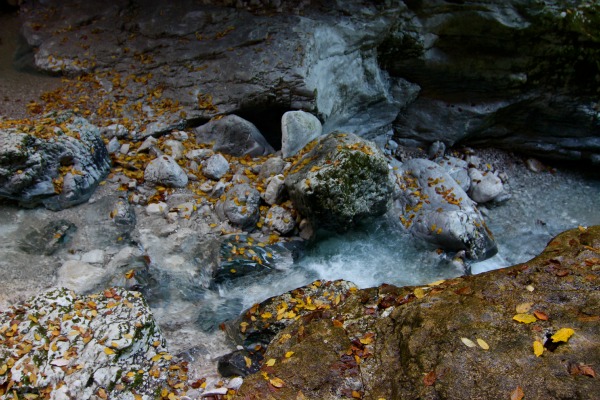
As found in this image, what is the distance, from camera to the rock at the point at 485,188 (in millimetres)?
8352

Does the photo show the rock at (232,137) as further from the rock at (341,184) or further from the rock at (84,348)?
the rock at (84,348)

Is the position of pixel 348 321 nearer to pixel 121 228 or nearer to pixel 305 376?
pixel 305 376

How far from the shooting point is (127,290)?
4.95 m

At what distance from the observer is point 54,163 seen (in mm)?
6023

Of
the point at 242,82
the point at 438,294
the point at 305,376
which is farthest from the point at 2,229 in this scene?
the point at 438,294

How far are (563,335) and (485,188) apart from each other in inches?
232

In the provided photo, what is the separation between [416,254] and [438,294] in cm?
330

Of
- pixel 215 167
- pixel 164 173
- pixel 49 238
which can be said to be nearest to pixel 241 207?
pixel 215 167

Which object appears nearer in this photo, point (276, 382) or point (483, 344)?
point (483, 344)

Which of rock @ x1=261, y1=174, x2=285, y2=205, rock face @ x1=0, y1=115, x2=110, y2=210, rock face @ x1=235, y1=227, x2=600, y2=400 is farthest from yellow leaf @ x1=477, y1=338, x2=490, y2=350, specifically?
rock face @ x1=0, y1=115, x2=110, y2=210

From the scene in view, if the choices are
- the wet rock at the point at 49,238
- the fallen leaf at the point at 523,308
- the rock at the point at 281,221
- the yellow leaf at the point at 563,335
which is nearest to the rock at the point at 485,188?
the rock at the point at 281,221

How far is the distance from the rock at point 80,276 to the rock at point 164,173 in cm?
153

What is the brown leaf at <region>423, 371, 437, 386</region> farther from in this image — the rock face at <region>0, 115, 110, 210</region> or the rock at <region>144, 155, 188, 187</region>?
the rock face at <region>0, 115, 110, 210</region>

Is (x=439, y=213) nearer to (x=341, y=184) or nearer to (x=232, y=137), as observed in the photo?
(x=341, y=184)
